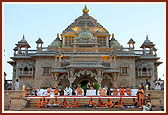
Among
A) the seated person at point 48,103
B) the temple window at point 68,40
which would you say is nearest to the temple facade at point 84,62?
the temple window at point 68,40

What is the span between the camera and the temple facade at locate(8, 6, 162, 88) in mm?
31111

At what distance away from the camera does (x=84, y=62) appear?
101ft

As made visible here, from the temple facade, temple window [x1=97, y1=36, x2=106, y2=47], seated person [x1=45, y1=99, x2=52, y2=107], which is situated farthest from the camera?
temple window [x1=97, y1=36, x2=106, y2=47]

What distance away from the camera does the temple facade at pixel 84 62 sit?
102 feet

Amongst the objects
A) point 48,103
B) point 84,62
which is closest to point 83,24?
point 84,62

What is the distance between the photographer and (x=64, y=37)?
36812 mm

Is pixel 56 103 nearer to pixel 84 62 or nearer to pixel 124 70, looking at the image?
pixel 84 62

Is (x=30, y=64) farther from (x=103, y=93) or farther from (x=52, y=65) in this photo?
(x=103, y=93)

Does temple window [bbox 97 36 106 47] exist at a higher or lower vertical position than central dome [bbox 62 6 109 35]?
lower

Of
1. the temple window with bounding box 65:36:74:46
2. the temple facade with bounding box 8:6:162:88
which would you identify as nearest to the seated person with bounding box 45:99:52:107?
the temple facade with bounding box 8:6:162:88

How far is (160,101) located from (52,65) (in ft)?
59.0

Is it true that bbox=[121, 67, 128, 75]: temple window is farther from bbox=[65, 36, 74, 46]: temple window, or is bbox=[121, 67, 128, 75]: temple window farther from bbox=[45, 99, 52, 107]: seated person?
bbox=[45, 99, 52, 107]: seated person

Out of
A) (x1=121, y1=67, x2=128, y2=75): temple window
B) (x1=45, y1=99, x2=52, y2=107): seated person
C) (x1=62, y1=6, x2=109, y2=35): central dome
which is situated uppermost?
(x1=62, y1=6, x2=109, y2=35): central dome

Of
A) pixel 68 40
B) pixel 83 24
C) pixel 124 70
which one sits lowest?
pixel 124 70
